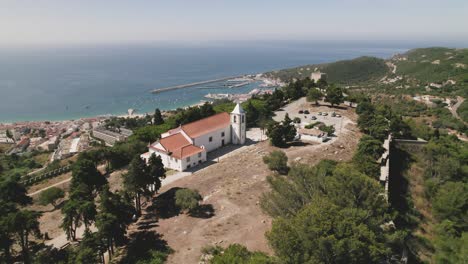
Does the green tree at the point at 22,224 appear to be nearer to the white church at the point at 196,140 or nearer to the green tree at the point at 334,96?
the white church at the point at 196,140

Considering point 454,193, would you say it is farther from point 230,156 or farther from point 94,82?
point 94,82

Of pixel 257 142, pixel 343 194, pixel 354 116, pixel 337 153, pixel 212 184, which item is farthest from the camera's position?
pixel 354 116

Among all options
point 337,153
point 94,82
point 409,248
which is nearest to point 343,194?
point 409,248

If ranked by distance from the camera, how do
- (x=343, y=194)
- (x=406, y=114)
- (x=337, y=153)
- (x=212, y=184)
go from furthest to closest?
(x=406, y=114) → (x=337, y=153) → (x=212, y=184) → (x=343, y=194)

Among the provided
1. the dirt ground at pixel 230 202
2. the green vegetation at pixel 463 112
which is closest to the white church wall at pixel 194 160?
the dirt ground at pixel 230 202

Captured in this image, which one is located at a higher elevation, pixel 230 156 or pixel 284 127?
pixel 284 127

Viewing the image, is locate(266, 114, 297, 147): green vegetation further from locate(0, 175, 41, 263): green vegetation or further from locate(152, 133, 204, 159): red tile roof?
locate(0, 175, 41, 263): green vegetation
